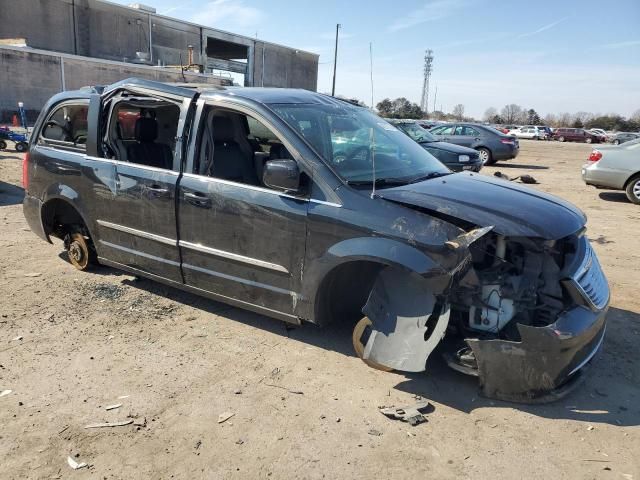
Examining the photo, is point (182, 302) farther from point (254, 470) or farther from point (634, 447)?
point (634, 447)

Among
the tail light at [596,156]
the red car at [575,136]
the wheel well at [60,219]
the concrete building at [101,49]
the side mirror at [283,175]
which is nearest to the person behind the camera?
the side mirror at [283,175]

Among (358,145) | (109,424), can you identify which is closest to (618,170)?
(358,145)

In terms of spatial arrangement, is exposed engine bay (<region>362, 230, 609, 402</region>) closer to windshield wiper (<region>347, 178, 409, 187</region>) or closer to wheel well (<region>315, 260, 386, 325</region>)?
wheel well (<region>315, 260, 386, 325</region>)

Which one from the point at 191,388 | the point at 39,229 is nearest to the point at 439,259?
the point at 191,388

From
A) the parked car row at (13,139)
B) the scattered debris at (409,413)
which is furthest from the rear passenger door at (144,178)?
the parked car row at (13,139)

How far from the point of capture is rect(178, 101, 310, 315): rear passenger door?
3.64 meters

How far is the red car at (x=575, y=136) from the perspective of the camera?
50.3 m

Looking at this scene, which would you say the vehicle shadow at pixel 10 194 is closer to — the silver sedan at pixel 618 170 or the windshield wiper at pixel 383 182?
the windshield wiper at pixel 383 182

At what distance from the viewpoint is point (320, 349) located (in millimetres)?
3943

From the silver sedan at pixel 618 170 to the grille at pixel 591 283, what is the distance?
8.49 meters

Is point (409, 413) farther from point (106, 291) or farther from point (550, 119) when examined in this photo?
point (550, 119)

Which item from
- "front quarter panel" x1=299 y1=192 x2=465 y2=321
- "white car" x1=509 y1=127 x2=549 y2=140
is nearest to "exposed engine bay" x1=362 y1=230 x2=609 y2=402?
"front quarter panel" x1=299 y1=192 x2=465 y2=321

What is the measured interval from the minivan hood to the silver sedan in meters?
8.39

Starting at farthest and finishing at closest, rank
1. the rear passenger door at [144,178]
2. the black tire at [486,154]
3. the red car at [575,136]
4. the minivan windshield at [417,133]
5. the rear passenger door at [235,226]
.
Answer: the red car at [575,136] → the black tire at [486,154] → the minivan windshield at [417,133] → the rear passenger door at [144,178] → the rear passenger door at [235,226]
